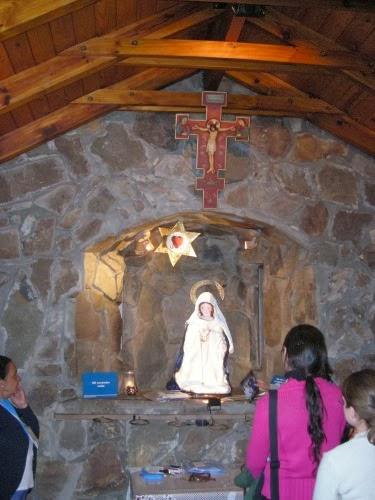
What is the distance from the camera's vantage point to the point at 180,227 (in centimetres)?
529

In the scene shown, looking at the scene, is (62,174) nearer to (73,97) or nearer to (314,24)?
(73,97)

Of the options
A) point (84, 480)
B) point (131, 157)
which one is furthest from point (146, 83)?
point (84, 480)

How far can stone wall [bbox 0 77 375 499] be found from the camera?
4512 millimetres

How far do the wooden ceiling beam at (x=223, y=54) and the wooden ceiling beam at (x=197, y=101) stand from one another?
0.54 m

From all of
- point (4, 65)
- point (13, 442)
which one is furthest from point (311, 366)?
point (4, 65)

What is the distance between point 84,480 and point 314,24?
3.34 m

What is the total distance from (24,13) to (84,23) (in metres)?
0.65

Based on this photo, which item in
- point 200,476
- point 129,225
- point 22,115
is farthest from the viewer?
point 129,225

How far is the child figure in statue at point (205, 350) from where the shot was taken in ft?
17.0

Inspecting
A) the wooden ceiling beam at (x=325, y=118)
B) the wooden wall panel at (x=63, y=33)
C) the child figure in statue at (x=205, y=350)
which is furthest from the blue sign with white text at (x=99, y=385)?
the wooden ceiling beam at (x=325, y=118)

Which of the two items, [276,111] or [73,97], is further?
[276,111]

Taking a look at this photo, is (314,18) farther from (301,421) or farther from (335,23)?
(301,421)

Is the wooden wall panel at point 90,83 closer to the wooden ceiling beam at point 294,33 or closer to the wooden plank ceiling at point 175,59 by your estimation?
the wooden plank ceiling at point 175,59

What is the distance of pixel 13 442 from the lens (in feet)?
9.23
